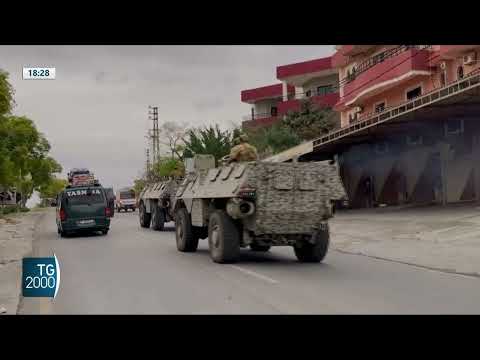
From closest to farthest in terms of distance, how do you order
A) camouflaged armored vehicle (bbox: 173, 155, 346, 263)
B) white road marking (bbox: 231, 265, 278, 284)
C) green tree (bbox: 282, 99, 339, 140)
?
white road marking (bbox: 231, 265, 278, 284) → camouflaged armored vehicle (bbox: 173, 155, 346, 263) → green tree (bbox: 282, 99, 339, 140)

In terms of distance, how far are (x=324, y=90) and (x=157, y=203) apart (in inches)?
961

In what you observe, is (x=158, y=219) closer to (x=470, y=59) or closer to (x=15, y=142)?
(x=15, y=142)

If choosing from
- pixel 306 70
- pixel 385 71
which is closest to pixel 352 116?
pixel 306 70

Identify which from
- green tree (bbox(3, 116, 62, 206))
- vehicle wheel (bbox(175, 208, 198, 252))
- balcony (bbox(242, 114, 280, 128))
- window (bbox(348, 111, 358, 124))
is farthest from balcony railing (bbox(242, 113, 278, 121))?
vehicle wheel (bbox(175, 208, 198, 252))

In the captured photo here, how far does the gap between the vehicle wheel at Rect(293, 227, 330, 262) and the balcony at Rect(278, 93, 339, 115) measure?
29835 millimetres

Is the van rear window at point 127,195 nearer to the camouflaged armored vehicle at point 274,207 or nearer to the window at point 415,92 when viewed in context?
the window at point 415,92

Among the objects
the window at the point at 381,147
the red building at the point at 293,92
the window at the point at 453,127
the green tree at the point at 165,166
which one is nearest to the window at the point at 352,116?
the red building at the point at 293,92

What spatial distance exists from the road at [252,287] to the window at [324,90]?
103ft

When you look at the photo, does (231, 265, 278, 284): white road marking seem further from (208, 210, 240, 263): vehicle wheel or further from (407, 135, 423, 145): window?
(407, 135, 423, 145): window

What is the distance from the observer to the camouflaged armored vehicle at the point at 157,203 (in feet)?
67.4

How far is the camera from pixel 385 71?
2714 centimetres

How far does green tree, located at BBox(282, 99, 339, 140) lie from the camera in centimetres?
3869

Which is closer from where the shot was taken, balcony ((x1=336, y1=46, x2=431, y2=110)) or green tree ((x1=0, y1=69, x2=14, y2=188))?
green tree ((x1=0, y1=69, x2=14, y2=188))
